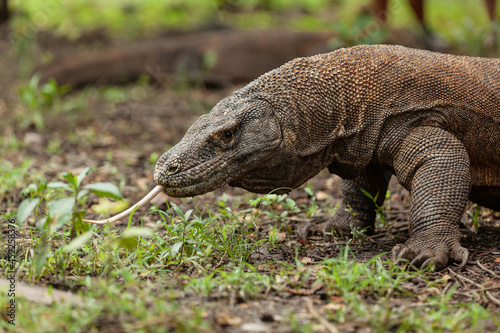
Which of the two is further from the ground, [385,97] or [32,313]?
[385,97]

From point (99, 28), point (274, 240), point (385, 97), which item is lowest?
point (274, 240)

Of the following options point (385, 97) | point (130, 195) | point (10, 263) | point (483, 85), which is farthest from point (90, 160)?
point (483, 85)

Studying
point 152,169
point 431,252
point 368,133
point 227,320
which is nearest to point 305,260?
point 431,252

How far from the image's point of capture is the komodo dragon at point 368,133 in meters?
3.59

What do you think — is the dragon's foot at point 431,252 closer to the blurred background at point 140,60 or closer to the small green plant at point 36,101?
the blurred background at point 140,60

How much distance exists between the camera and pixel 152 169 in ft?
21.2

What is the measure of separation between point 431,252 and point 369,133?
888 millimetres

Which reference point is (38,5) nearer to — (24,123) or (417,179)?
(24,123)

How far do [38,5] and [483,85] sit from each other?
49.9ft

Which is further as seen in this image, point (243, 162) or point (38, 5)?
point (38, 5)

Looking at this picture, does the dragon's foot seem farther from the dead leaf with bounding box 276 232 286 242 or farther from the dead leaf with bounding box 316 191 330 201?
the dead leaf with bounding box 316 191 330 201

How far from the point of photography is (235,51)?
10.9 m

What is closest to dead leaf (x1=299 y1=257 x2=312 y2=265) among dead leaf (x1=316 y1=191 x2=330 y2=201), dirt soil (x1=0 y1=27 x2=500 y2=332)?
dirt soil (x1=0 y1=27 x2=500 y2=332)

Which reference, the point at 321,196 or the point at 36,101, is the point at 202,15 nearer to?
the point at 36,101
